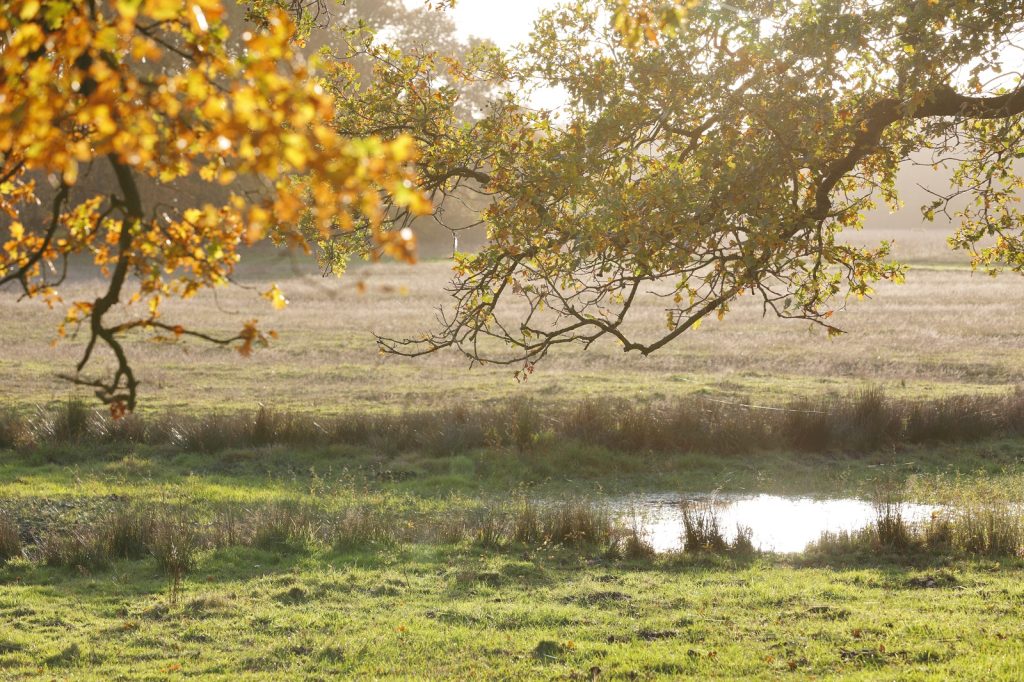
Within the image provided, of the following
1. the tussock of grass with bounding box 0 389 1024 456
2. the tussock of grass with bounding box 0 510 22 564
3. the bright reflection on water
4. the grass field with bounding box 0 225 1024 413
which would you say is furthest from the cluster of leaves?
the tussock of grass with bounding box 0 389 1024 456

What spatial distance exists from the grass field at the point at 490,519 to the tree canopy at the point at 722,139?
255cm

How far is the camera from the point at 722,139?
8.15 metres

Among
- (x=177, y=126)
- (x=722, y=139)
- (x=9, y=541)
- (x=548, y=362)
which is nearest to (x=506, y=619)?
(x=722, y=139)

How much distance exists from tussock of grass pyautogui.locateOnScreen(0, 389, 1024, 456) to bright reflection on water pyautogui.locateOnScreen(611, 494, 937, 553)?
223 cm

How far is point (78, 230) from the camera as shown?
4.79m

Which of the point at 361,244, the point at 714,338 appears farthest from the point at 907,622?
the point at 714,338

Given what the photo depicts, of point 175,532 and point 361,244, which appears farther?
point 175,532

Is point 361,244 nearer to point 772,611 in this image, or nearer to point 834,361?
point 772,611

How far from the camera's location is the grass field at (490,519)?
7945mm

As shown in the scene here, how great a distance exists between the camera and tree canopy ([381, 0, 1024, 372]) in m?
7.85

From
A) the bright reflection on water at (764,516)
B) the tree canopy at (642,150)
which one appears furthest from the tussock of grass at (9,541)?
the bright reflection on water at (764,516)

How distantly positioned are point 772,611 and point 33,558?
24.9ft

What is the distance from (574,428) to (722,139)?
29.4 ft

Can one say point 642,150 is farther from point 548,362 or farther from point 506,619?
point 548,362
